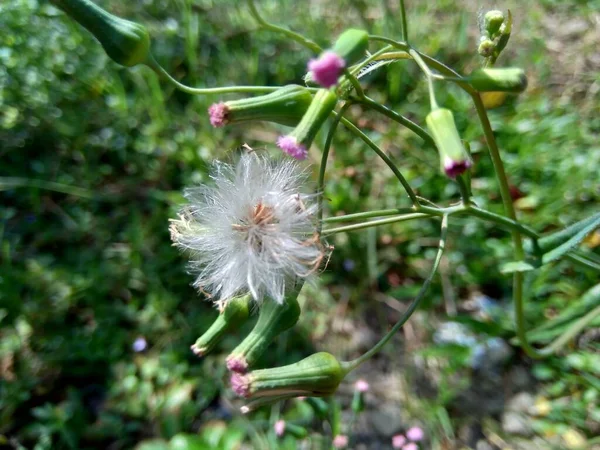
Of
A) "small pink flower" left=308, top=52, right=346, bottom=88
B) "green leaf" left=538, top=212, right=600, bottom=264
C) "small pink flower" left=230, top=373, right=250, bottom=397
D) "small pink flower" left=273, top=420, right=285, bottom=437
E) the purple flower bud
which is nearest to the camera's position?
"small pink flower" left=308, top=52, right=346, bottom=88

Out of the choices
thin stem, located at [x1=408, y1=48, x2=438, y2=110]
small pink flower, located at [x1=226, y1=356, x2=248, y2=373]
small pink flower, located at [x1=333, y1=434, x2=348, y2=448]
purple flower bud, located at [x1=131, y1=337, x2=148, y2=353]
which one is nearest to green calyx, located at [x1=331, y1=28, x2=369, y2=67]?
thin stem, located at [x1=408, y1=48, x2=438, y2=110]

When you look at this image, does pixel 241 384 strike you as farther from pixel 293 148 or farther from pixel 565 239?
pixel 565 239

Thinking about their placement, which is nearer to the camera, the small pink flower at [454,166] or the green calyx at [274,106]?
the small pink flower at [454,166]

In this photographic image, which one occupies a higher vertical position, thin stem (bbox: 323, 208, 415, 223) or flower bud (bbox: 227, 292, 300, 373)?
thin stem (bbox: 323, 208, 415, 223)

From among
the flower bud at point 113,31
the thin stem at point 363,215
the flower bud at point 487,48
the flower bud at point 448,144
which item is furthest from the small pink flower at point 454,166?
the flower bud at point 113,31

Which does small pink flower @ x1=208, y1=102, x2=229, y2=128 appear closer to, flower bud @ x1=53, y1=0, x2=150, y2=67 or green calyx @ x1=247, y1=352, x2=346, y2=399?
flower bud @ x1=53, y1=0, x2=150, y2=67

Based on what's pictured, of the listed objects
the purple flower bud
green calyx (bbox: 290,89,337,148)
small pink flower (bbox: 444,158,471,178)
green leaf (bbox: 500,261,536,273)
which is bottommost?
the purple flower bud

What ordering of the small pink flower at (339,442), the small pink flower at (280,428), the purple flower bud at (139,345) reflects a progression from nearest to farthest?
the small pink flower at (339,442) → the small pink flower at (280,428) → the purple flower bud at (139,345)

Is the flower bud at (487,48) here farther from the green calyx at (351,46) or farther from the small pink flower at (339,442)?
the small pink flower at (339,442)
